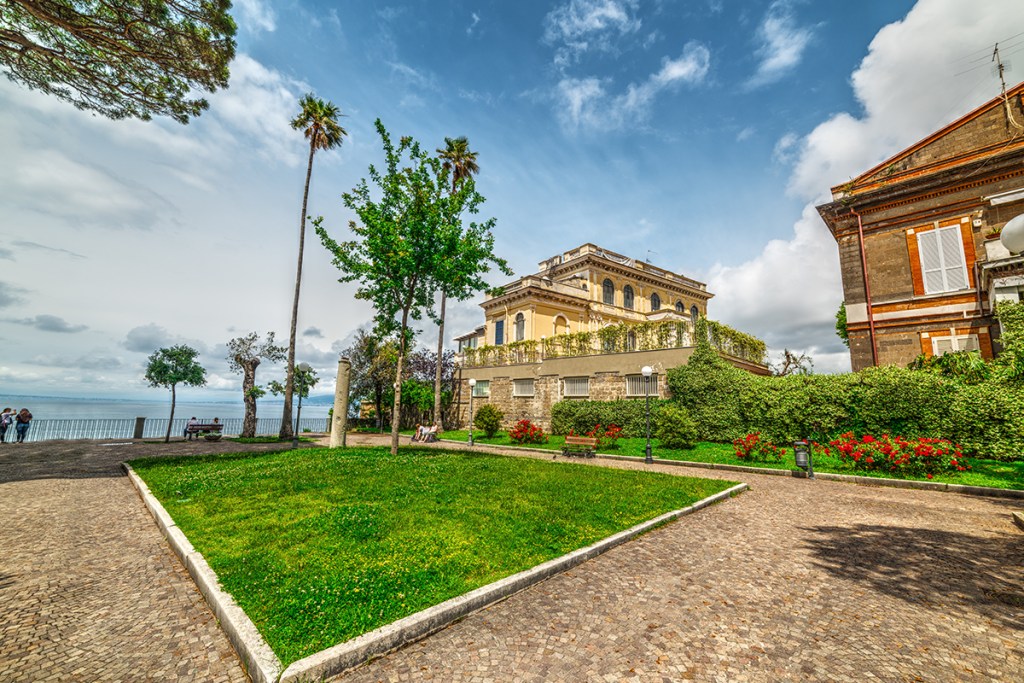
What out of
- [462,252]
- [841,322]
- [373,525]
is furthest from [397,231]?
[841,322]

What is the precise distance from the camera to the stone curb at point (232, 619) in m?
2.93

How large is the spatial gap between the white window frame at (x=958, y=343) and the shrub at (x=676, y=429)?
1001cm

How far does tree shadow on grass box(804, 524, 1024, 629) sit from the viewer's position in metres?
4.28

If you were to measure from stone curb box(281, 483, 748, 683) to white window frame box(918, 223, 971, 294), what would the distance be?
20.2 meters

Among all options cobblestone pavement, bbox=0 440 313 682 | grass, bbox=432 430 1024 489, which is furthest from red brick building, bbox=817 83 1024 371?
cobblestone pavement, bbox=0 440 313 682

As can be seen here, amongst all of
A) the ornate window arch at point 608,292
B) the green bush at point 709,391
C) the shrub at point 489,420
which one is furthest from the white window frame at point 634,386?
the ornate window arch at point 608,292

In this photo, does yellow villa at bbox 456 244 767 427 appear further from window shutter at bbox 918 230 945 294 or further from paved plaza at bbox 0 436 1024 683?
paved plaza at bbox 0 436 1024 683

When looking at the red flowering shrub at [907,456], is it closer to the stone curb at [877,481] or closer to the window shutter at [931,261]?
the stone curb at [877,481]

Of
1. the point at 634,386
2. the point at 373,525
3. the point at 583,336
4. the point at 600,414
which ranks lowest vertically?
the point at 373,525

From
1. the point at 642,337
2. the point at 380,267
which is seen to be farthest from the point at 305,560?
the point at 642,337

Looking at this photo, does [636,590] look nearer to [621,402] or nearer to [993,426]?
[993,426]

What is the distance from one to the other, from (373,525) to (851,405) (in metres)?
16.2

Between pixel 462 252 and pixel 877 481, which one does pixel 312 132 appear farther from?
pixel 877 481

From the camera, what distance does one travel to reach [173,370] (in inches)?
1005
